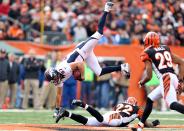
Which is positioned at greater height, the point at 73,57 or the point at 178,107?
the point at 73,57

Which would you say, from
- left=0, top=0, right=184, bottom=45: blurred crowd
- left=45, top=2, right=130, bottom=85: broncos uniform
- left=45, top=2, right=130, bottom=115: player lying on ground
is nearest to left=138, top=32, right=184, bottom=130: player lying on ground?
left=45, top=2, right=130, bottom=115: player lying on ground

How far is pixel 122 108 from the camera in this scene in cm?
1330

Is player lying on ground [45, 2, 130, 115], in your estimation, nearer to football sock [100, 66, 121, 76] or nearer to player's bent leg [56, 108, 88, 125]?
football sock [100, 66, 121, 76]

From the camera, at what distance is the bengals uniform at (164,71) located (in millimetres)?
11977

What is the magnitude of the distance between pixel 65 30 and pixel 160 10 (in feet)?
12.3

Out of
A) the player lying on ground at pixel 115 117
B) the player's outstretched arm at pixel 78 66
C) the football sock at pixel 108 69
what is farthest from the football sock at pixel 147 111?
the football sock at pixel 108 69

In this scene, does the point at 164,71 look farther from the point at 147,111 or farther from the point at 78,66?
the point at 78,66

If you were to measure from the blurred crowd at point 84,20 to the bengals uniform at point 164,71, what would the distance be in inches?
410

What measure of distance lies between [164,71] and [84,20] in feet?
39.4

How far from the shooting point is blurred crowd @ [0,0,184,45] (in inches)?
906

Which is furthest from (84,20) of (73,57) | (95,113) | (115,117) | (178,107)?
(178,107)

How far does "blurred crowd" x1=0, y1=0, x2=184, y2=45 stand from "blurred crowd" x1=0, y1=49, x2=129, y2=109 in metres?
1.46

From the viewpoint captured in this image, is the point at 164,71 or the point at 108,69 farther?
the point at 108,69

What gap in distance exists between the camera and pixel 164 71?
12.1 m
